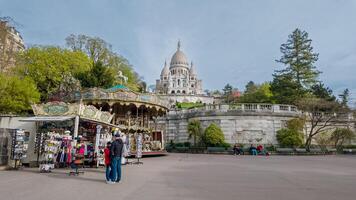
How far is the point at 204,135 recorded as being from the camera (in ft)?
116

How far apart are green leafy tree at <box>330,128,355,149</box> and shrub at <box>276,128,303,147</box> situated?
6.29 metres

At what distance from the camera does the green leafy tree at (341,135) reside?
1439 inches

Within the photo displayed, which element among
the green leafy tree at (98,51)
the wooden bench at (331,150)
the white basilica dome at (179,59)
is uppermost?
the white basilica dome at (179,59)

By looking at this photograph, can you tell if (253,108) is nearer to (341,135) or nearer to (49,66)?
(341,135)

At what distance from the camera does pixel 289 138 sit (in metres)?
33.3

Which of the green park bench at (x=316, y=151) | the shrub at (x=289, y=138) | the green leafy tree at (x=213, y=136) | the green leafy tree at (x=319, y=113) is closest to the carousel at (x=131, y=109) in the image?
the green leafy tree at (x=213, y=136)

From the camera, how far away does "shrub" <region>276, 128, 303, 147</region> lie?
33.2 metres

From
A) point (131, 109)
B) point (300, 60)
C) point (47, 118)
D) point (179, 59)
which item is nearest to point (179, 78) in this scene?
point (179, 59)

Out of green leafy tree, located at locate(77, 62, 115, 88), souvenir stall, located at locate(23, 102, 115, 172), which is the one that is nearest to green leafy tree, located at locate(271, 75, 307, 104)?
green leafy tree, located at locate(77, 62, 115, 88)

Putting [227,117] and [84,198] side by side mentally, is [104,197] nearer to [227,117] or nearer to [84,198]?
[84,198]

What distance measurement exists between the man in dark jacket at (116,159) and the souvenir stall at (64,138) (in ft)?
11.6

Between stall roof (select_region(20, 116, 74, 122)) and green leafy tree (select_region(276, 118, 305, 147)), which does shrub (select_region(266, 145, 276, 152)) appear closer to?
green leafy tree (select_region(276, 118, 305, 147))

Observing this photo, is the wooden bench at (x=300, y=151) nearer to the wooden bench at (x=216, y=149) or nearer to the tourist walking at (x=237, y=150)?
the tourist walking at (x=237, y=150)

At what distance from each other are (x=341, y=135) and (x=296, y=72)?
18400 millimetres
